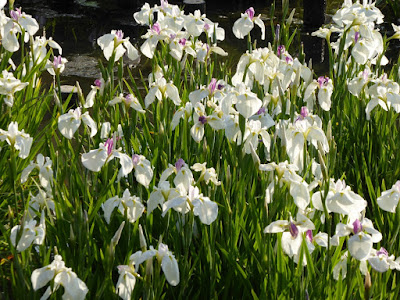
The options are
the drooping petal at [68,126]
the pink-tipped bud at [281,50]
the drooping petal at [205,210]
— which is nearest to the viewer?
the drooping petal at [205,210]

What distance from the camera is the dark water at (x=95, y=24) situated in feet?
16.9

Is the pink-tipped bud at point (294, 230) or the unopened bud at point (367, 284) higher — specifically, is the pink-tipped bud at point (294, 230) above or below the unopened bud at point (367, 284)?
above

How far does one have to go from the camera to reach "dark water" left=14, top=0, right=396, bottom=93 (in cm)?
516

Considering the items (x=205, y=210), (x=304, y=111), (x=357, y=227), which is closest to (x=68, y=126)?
(x=205, y=210)

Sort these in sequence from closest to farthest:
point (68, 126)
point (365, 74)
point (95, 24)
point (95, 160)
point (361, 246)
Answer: point (361, 246) → point (95, 160) → point (68, 126) → point (365, 74) → point (95, 24)

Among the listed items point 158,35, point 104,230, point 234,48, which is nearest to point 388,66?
point 234,48

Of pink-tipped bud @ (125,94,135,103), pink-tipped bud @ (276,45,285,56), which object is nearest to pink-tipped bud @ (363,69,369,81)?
pink-tipped bud @ (276,45,285,56)

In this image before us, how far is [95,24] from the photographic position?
6.18 m

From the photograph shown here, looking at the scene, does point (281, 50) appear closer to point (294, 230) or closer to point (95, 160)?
point (95, 160)

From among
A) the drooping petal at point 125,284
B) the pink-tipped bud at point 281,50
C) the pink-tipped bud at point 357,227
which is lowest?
the drooping petal at point 125,284

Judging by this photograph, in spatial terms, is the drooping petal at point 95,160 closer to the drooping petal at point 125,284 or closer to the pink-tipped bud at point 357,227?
the drooping petal at point 125,284

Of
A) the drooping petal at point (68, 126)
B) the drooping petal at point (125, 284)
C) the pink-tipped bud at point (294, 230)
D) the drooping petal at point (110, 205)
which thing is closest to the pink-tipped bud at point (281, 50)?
the drooping petal at point (68, 126)

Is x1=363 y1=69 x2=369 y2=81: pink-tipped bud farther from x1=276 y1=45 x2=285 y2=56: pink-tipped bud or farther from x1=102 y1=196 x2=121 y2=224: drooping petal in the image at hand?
x1=102 y1=196 x2=121 y2=224: drooping petal

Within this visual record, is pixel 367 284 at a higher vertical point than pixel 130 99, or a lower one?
lower
